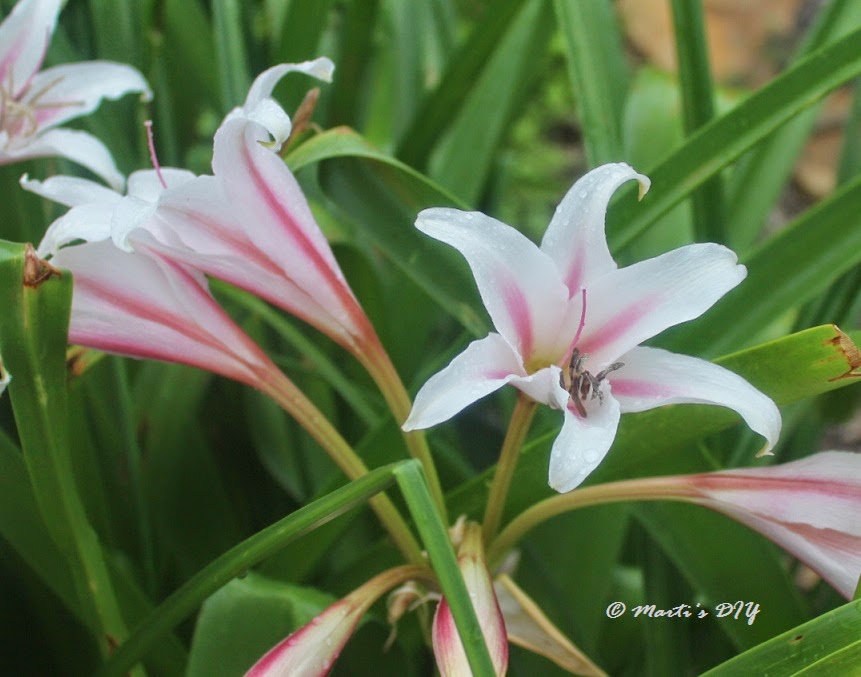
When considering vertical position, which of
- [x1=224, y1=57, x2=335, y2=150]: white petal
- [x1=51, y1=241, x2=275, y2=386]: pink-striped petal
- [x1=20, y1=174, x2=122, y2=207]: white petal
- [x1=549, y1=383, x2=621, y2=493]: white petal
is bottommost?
[x1=549, y1=383, x2=621, y2=493]: white petal

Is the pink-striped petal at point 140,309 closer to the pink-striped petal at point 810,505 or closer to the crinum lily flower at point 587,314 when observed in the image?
the crinum lily flower at point 587,314

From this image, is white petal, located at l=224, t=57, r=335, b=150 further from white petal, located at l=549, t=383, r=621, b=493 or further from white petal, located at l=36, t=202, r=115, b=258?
white petal, located at l=549, t=383, r=621, b=493

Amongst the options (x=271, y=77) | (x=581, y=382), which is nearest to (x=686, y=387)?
(x=581, y=382)

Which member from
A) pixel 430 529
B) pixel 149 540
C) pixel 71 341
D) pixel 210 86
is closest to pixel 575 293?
pixel 430 529

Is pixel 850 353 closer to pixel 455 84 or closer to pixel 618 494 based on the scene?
pixel 618 494

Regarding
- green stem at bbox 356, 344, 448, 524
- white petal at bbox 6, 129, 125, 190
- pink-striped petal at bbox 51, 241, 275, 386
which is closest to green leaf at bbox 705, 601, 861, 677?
green stem at bbox 356, 344, 448, 524

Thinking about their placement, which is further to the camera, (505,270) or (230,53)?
(230,53)
